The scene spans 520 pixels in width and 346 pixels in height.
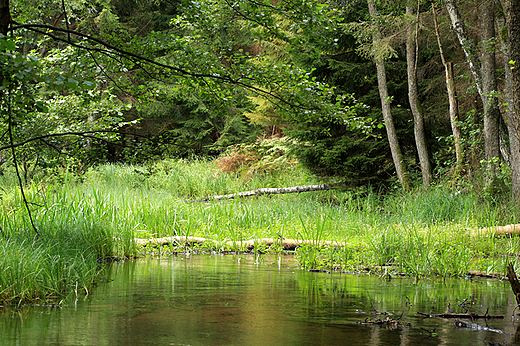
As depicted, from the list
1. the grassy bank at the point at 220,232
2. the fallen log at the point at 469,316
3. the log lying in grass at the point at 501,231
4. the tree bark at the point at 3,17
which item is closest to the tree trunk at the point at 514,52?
the log lying in grass at the point at 501,231

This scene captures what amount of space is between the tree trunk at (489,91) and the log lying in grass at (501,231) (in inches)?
71.1

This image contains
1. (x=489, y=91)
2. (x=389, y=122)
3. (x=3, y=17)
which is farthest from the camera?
(x=389, y=122)

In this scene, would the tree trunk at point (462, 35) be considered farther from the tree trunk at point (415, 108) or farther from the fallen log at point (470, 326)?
the fallen log at point (470, 326)

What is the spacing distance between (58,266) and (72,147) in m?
1.90

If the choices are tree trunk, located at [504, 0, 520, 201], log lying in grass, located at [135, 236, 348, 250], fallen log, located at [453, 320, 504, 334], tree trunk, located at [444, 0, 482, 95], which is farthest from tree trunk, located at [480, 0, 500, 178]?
fallen log, located at [453, 320, 504, 334]

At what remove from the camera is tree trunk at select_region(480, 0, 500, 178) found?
9414 millimetres

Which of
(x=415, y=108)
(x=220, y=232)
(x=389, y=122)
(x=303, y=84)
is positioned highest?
(x=415, y=108)

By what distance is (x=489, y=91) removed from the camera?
945 cm

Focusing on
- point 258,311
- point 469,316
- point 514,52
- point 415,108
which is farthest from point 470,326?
point 415,108

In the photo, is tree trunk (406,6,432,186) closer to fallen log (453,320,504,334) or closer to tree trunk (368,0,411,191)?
tree trunk (368,0,411,191)

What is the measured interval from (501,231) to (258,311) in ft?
16.8

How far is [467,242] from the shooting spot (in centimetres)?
740

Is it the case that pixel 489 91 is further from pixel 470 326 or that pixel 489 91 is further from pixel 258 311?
pixel 258 311

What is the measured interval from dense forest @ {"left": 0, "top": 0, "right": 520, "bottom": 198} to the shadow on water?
5.15 ft
